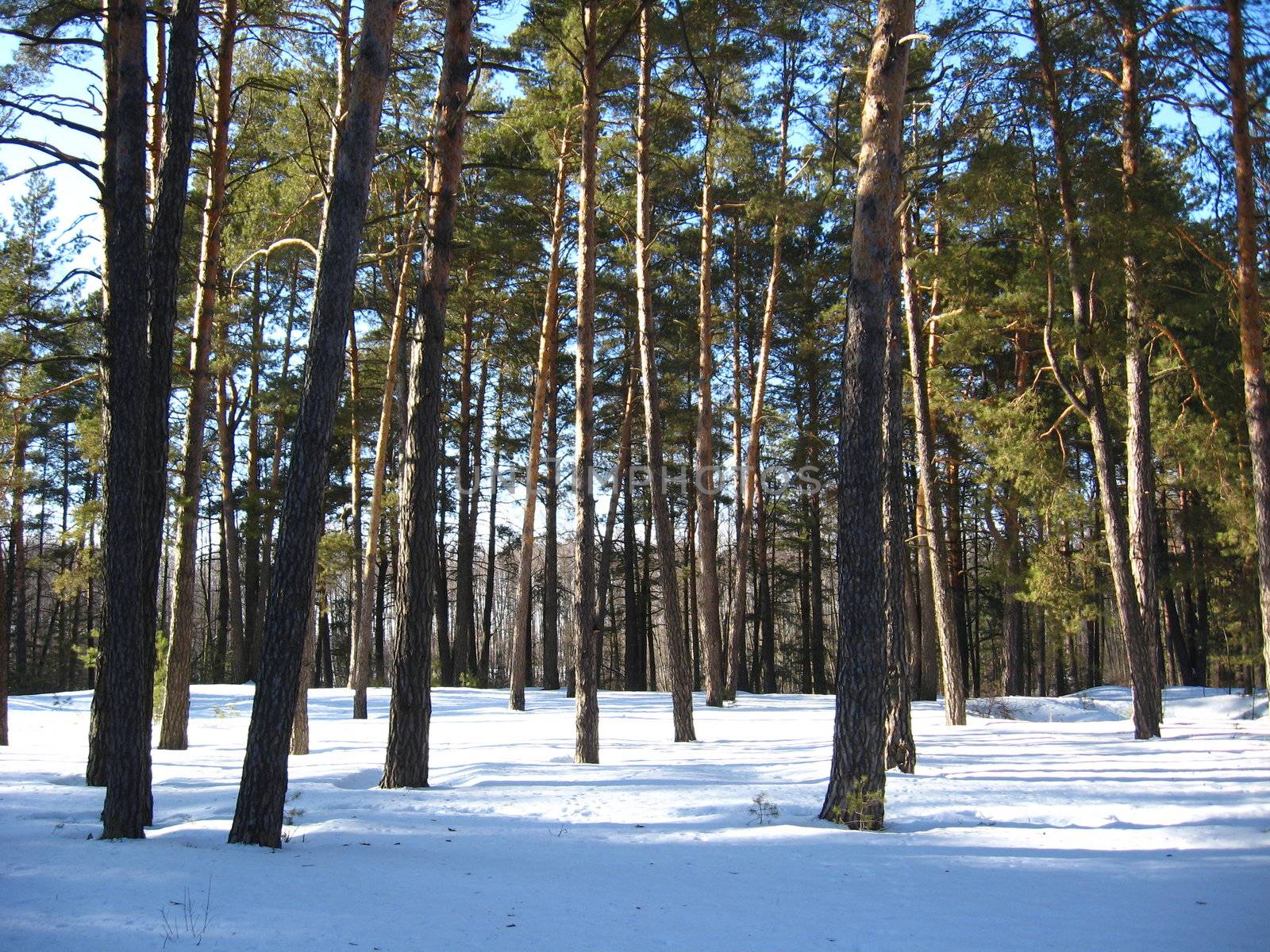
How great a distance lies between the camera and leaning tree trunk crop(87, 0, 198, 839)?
569 cm

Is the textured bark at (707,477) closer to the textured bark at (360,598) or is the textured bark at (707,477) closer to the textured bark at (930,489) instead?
the textured bark at (930,489)

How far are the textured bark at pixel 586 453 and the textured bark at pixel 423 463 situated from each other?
2069 mm

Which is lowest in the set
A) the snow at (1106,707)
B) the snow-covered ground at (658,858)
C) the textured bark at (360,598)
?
the snow at (1106,707)

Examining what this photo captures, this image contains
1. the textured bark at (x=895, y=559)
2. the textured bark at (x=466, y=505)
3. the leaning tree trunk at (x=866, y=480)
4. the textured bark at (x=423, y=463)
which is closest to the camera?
the leaning tree trunk at (x=866, y=480)

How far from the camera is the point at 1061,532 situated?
16.7m

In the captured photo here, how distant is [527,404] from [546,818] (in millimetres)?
19732

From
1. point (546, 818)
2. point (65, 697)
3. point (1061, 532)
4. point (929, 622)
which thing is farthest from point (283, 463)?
point (546, 818)

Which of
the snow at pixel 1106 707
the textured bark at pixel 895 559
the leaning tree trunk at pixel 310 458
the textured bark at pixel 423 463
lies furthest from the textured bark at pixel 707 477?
the leaning tree trunk at pixel 310 458

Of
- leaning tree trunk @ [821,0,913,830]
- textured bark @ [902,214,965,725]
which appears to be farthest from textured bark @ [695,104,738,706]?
leaning tree trunk @ [821,0,913,830]

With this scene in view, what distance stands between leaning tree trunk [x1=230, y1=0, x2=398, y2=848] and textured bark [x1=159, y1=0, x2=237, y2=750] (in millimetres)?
5252

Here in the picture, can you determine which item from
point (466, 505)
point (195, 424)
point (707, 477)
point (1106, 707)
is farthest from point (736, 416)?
point (195, 424)

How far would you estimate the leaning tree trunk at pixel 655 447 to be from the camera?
11500 millimetres

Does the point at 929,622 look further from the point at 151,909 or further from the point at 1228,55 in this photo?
the point at 151,909

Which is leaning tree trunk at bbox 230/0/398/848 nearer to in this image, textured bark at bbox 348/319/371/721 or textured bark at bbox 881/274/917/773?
textured bark at bbox 881/274/917/773
